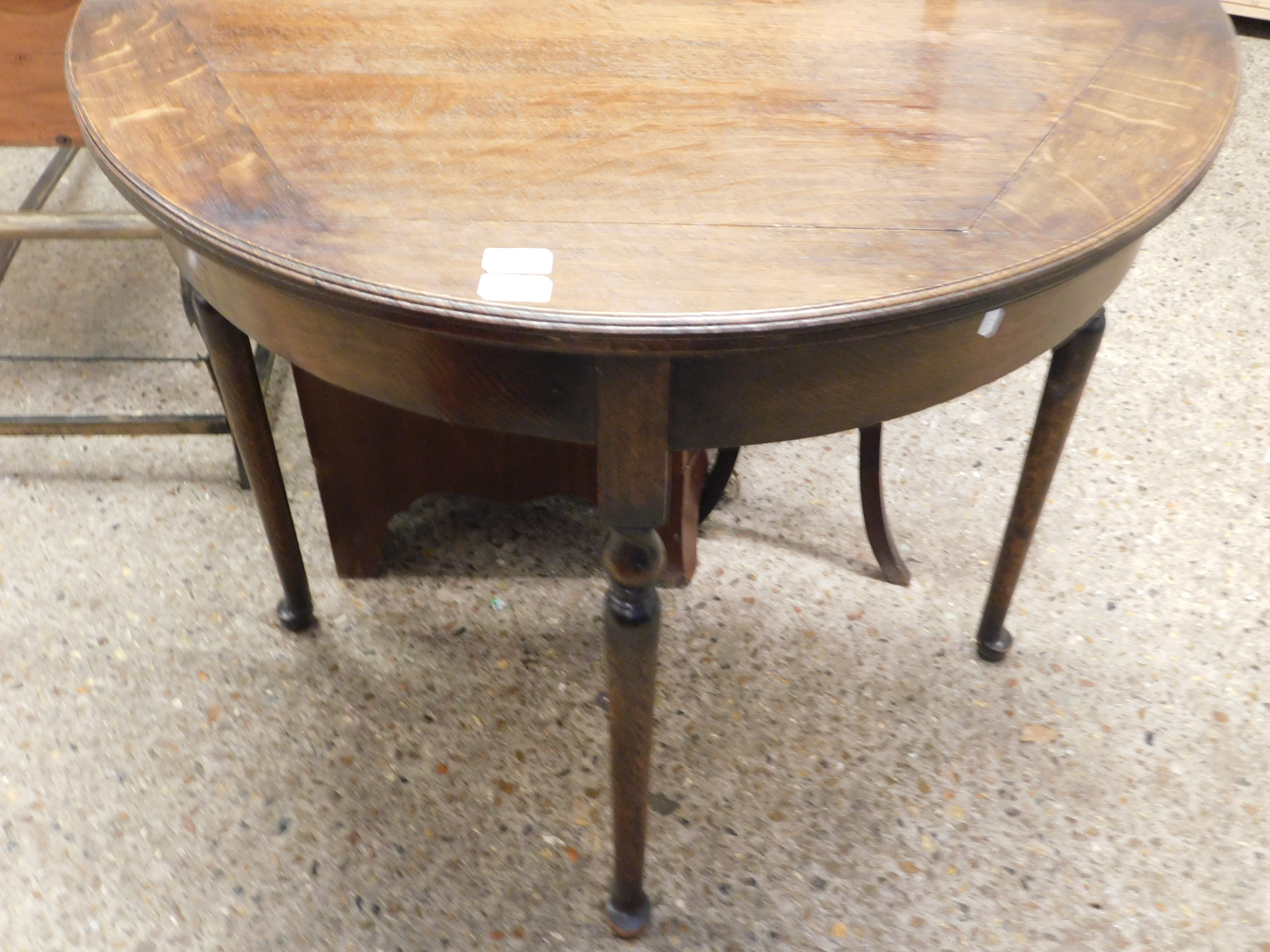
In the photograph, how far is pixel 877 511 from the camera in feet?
4.98

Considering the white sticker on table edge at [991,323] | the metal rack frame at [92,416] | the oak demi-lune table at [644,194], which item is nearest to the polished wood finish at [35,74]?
the metal rack frame at [92,416]

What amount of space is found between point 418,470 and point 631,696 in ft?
2.08

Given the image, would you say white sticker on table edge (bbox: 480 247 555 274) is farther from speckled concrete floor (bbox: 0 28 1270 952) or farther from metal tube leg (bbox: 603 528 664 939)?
speckled concrete floor (bbox: 0 28 1270 952)

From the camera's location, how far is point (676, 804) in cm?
130

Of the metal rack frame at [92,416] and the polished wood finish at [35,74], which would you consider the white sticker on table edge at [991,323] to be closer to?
the metal rack frame at [92,416]

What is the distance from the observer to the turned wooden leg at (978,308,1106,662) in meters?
1.13

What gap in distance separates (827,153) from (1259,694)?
1031mm

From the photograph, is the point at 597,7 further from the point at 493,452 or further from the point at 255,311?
the point at 493,452

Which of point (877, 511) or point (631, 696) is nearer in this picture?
point (631, 696)

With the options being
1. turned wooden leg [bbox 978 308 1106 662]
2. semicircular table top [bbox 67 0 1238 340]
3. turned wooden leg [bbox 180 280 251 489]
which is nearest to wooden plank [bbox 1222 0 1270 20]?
semicircular table top [bbox 67 0 1238 340]

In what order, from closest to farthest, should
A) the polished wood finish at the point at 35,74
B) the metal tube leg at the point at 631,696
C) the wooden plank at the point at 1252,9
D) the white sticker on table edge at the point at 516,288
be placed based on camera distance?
the white sticker on table edge at the point at 516,288, the metal tube leg at the point at 631,696, the polished wood finish at the point at 35,74, the wooden plank at the point at 1252,9

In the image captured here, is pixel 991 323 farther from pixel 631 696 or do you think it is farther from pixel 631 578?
pixel 631 696

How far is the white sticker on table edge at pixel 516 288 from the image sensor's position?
722 millimetres

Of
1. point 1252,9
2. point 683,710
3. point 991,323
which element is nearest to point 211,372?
point 683,710
